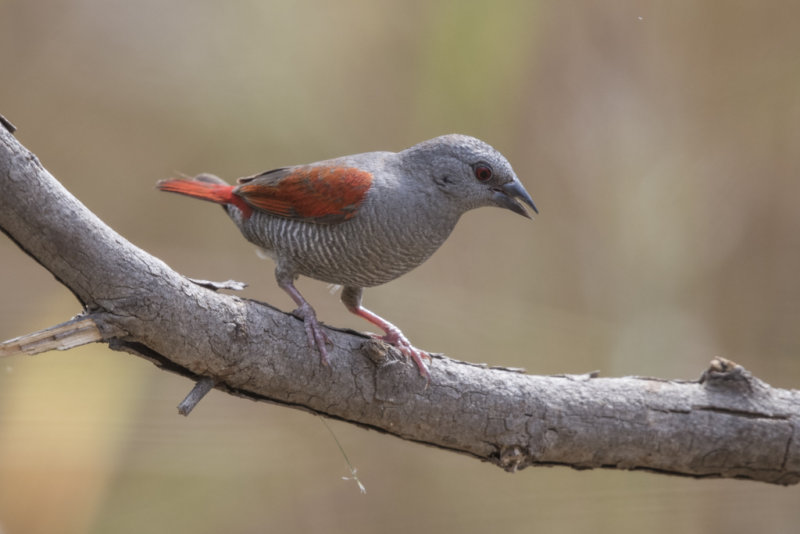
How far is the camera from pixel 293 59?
207 inches

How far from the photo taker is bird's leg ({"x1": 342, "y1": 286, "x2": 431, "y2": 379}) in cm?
294

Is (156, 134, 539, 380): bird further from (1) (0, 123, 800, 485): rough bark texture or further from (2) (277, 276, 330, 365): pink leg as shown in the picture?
(1) (0, 123, 800, 485): rough bark texture

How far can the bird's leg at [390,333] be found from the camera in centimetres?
294

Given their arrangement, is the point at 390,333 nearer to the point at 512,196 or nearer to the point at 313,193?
the point at 313,193

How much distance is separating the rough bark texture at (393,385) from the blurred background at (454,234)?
226 centimetres

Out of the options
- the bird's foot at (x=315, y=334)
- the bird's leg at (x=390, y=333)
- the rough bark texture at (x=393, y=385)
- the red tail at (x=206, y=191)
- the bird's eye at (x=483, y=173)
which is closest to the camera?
the rough bark texture at (x=393, y=385)

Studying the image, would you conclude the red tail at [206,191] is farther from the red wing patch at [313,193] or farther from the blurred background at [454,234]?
the blurred background at [454,234]

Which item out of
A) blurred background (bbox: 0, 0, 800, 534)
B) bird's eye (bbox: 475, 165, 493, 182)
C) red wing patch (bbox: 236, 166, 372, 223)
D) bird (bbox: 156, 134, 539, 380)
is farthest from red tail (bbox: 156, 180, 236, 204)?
blurred background (bbox: 0, 0, 800, 534)

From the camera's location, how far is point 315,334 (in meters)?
2.75

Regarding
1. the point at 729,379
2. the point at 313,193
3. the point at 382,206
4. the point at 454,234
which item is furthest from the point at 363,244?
the point at 454,234

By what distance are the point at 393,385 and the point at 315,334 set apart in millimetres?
366

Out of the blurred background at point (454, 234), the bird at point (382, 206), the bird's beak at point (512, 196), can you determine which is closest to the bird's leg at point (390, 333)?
the bird at point (382, 206)

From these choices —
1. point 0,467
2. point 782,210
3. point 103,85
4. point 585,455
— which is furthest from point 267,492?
point 782,210

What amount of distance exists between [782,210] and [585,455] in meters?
3.52
